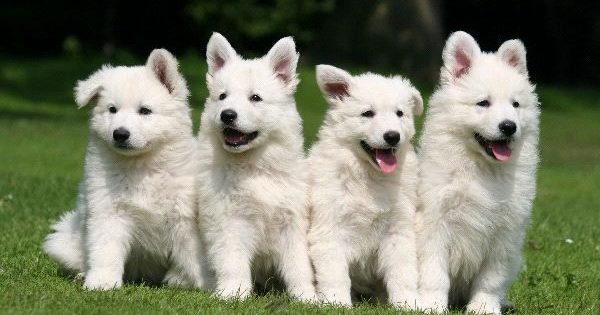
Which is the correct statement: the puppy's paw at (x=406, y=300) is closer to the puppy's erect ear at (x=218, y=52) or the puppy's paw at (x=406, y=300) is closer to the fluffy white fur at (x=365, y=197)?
the fluffy white fur at (x=365, y=197)

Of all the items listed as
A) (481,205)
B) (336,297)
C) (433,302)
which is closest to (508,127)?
(481,205)

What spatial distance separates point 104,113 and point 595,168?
15428 mm

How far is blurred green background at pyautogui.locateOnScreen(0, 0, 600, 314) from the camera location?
8.93 metres

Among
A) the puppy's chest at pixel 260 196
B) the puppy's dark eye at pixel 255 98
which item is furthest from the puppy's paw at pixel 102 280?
the puppy's dark eye at pixel 255 98

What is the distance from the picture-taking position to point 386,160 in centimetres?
862

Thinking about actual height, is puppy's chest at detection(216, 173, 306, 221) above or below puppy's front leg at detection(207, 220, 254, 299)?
above

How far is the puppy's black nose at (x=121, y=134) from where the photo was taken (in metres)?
8.57

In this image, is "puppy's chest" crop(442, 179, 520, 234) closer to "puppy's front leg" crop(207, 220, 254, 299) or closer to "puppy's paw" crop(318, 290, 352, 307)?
"puppy's paw" crop(318, 290, 352, 307)

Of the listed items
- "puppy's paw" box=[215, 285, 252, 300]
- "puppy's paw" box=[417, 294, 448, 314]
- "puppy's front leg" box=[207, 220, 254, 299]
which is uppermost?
"puppy's front leg" box=[207, 220, 254, 299]

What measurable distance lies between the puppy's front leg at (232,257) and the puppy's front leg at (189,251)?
249mm

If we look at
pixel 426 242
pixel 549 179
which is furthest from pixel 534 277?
pixel 549 179

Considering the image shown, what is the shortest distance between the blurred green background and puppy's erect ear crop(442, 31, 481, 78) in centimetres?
215

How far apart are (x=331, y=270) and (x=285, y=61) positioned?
189cm

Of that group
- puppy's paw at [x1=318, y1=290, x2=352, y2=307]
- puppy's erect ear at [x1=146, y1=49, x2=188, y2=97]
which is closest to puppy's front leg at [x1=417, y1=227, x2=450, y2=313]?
puppy's paw at [x1=318, y1=290, x2=352, y2=307]
